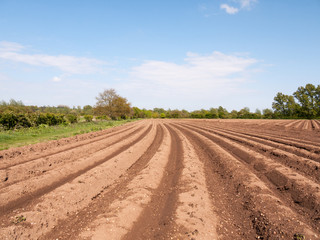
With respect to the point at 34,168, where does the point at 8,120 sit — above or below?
above

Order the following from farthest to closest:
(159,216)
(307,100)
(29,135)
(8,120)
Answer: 1. (307,100)
2. (8,120)
3. (29,135)
4. (159,216)

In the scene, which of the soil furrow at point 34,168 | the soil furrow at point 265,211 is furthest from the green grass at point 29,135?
the soil furrow at point 265,211

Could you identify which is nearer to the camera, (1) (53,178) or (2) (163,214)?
(2) (163,214)

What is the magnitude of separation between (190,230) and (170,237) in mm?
503

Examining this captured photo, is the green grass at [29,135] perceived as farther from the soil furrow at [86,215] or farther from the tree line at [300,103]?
the tree line at [300,103]

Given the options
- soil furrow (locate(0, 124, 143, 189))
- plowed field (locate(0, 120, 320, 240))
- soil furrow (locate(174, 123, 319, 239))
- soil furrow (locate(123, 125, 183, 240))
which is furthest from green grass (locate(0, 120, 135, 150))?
soil furrow (locate(174, 123, 319, 239))

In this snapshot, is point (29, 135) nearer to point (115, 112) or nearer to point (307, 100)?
point (115, 112)

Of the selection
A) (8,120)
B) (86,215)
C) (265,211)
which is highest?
(8,120)

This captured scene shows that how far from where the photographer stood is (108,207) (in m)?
5.13

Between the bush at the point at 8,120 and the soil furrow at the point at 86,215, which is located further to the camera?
the bush at the point at 8,120

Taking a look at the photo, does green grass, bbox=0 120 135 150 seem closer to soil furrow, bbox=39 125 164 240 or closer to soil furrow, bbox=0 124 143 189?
soil furrow, bbox=0 124 143 189

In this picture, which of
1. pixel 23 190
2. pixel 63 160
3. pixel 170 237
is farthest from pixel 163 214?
pixel 63 160

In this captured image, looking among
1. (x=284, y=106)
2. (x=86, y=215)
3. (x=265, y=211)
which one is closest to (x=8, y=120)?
(x=86, y=215)

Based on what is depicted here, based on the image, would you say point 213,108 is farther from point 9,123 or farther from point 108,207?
point 108,207
